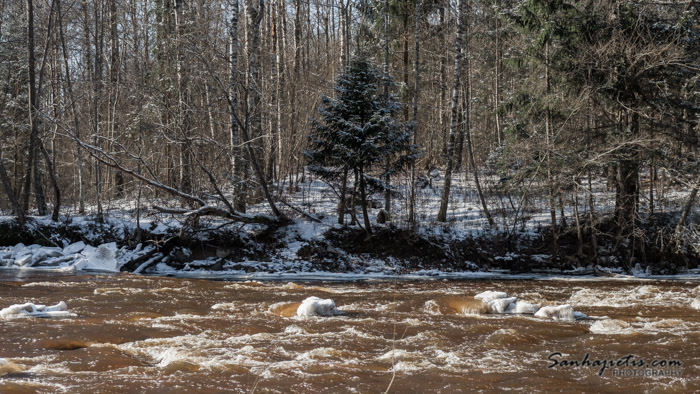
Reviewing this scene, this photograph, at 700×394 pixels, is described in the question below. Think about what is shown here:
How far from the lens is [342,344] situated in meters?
7.70

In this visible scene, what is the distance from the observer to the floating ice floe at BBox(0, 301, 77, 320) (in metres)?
8.84

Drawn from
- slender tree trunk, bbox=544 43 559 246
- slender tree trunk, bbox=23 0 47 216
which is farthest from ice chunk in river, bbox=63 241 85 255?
slender tree trunk, bbox=544 43 559 246

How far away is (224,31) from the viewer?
2831 cm

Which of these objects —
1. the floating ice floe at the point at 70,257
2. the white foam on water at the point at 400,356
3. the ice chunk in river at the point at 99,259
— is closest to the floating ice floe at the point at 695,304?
the white foam on water at the point at 400,356

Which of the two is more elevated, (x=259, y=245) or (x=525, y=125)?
(x=525, y=125)

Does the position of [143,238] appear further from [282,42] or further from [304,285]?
[282,42]

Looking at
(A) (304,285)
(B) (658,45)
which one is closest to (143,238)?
(A) (304,285)

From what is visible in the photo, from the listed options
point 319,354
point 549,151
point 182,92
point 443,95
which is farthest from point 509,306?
point 443,95

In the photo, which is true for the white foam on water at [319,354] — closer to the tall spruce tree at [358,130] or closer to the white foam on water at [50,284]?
the white foam on water at [50,284]

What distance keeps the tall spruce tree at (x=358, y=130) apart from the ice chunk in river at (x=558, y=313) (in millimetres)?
7660

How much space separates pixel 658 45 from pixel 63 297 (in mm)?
15910

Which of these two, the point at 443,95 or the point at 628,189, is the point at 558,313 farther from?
the point at 443,95

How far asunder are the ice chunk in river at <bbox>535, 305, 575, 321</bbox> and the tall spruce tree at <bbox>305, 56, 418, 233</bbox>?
7660mm

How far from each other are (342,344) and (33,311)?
5127mm
